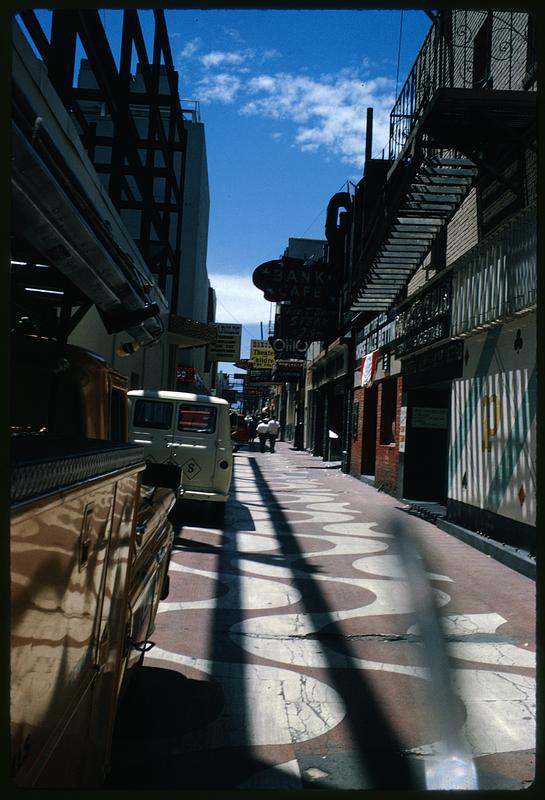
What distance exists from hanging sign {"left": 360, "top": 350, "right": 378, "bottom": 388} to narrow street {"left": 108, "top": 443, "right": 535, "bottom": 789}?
10794mm

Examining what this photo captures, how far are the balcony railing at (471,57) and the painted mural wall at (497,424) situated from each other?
11.3 feet

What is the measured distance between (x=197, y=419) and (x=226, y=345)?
3025 centimetres

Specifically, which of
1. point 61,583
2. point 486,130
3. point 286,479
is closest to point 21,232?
point 61,583

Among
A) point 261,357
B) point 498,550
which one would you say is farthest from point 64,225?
point 261,357

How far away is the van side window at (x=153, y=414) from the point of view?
11.6 m

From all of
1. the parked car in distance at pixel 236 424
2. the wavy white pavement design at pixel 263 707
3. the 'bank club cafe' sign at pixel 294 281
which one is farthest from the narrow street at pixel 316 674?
the 'bank club cafe' sign at pixel 294 281

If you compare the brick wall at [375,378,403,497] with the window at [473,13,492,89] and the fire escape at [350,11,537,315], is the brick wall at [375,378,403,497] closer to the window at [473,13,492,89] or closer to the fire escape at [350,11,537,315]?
the fire escape at [350,11,537,315]

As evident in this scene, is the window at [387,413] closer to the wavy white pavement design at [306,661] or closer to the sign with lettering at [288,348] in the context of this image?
the wavy white pavement design at [306,661]

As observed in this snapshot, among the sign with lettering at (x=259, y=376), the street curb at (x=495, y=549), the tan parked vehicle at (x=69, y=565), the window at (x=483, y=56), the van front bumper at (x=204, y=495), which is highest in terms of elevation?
the window at (x=483, y=56)

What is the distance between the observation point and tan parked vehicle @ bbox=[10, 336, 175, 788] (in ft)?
5.01

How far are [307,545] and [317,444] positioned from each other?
82.2ft

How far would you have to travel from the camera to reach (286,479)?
20734 millimetres

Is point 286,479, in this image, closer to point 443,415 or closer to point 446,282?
point 443,415

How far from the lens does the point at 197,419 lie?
1170 centimetres
